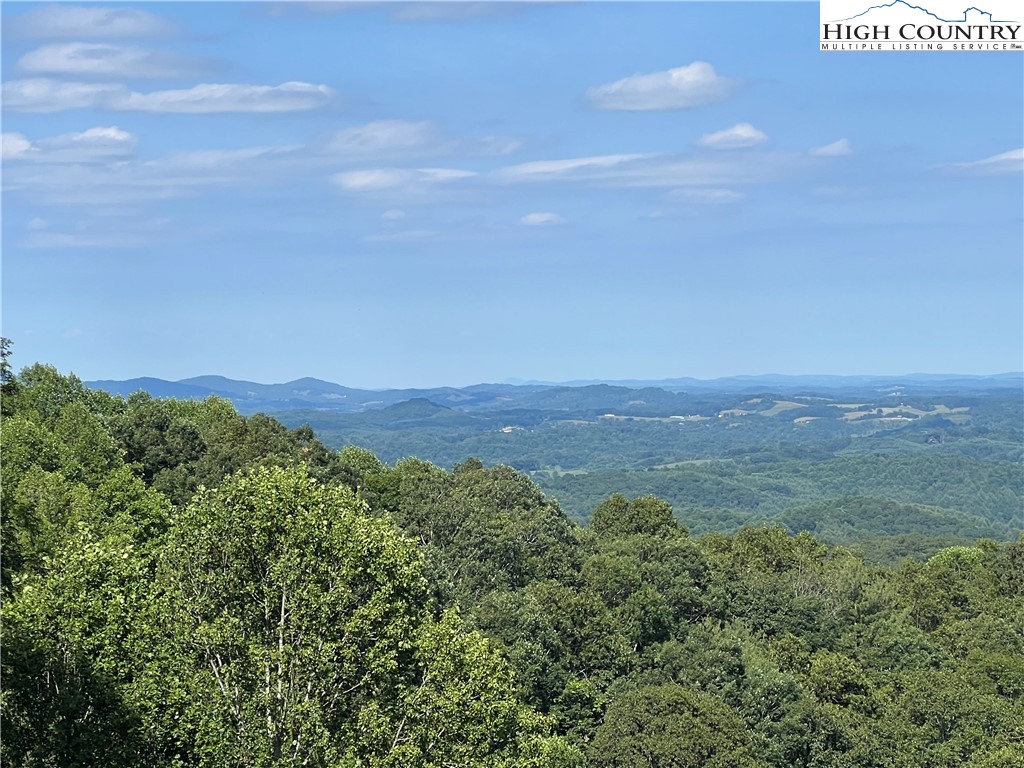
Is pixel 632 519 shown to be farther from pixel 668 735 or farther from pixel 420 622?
pixel 420 622

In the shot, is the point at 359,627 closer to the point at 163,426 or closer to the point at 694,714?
the point at 694,714

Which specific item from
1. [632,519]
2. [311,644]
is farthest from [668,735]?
[632,519]

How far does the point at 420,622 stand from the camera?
95.0 feet

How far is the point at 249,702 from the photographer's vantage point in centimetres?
2570

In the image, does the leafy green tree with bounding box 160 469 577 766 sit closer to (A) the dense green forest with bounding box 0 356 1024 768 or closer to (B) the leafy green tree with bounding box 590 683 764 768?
(A) the dense green forest with bounding box 0 356 1024 768

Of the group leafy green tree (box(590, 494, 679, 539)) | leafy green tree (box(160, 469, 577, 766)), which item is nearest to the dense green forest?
leafy green tree (box(160, 469, 577, 766))

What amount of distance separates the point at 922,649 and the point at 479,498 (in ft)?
89.1

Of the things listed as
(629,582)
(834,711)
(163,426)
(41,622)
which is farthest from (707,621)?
(41,622)

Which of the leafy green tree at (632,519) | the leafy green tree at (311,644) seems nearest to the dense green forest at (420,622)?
the leafy green tree at (311,644)

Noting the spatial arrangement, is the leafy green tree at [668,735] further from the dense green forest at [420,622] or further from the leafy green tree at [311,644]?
the leafy green tree at [311,644]

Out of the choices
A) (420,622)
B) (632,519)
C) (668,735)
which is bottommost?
(668,735)

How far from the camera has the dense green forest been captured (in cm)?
2528

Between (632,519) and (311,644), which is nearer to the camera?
(311,644)

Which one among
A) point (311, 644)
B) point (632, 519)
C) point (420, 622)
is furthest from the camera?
point (632, 519)
